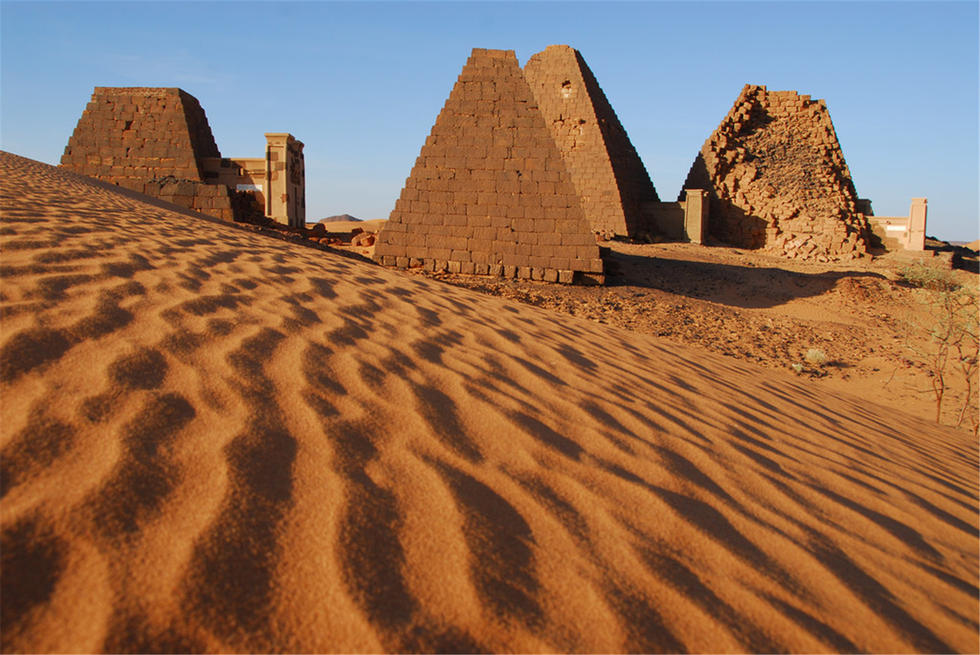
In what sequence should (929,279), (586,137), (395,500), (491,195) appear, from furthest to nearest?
(586,137) < (929,279) < (491,195) < (395,500)

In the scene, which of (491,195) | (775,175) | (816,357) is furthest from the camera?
(775,175)

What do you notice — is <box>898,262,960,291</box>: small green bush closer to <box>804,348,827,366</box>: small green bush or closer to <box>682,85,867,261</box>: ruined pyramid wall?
<box>682,85,867,261</box>: ruined pyramid wall

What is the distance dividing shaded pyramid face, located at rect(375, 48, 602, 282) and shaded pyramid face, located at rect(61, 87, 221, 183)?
10.9 m

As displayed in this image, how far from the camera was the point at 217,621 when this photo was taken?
1115mm

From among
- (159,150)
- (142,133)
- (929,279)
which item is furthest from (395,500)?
(142,133)

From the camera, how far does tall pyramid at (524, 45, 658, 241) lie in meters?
23.2

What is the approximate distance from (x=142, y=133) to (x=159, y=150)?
2.57 feet

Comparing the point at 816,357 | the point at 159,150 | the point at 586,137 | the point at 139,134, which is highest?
the point at 586,137

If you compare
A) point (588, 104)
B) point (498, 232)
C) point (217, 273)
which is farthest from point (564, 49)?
point (217, 273)

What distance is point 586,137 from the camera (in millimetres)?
23781

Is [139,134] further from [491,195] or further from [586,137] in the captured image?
[586,137]

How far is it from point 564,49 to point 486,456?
82.1 feet

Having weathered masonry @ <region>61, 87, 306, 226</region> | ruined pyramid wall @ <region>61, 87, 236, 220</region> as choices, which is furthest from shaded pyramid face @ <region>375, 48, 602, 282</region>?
ruined pyramid wall @ <region>61, 87, 236, 220</region>

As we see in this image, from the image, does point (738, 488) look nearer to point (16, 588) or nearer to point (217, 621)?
point (217, 621)
